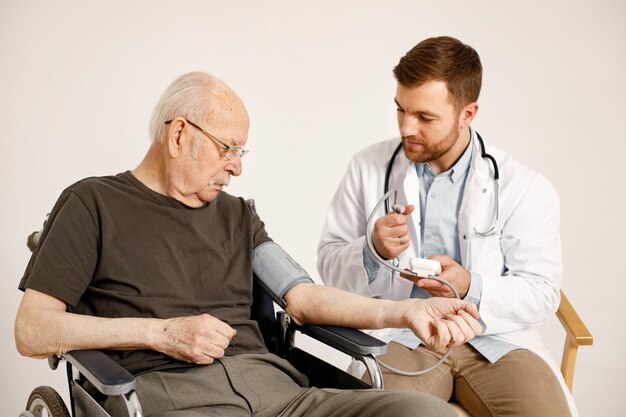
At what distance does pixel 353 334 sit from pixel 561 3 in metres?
2.18

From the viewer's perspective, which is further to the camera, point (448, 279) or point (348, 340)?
point (448, 279)

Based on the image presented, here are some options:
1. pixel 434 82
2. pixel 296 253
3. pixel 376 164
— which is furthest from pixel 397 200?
pixel 296 253

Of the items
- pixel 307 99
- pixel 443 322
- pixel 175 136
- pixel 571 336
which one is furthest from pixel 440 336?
pixel 307 99

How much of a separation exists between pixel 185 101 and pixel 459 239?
36.8 inches

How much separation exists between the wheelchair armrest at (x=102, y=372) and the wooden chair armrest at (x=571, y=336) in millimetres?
1327

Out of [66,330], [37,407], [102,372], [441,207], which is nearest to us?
[102,372]

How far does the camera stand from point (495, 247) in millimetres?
2445

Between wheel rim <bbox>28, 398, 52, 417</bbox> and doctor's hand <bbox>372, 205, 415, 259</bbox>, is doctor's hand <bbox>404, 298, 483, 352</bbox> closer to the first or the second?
doctor's hand <bbox>372, 205, 415, 259</bbox>

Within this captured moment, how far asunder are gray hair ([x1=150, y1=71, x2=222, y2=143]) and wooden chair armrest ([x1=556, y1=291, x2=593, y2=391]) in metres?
1.22

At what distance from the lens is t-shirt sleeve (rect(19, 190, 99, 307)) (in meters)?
1.87

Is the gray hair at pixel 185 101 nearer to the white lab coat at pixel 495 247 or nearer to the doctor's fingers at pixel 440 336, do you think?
the white lab coat at pixel 495 247

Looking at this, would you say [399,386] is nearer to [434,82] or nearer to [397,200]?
[397,200]

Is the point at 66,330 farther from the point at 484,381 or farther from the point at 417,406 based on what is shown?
the point at 484,381

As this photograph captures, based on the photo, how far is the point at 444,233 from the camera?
8.21 ft
